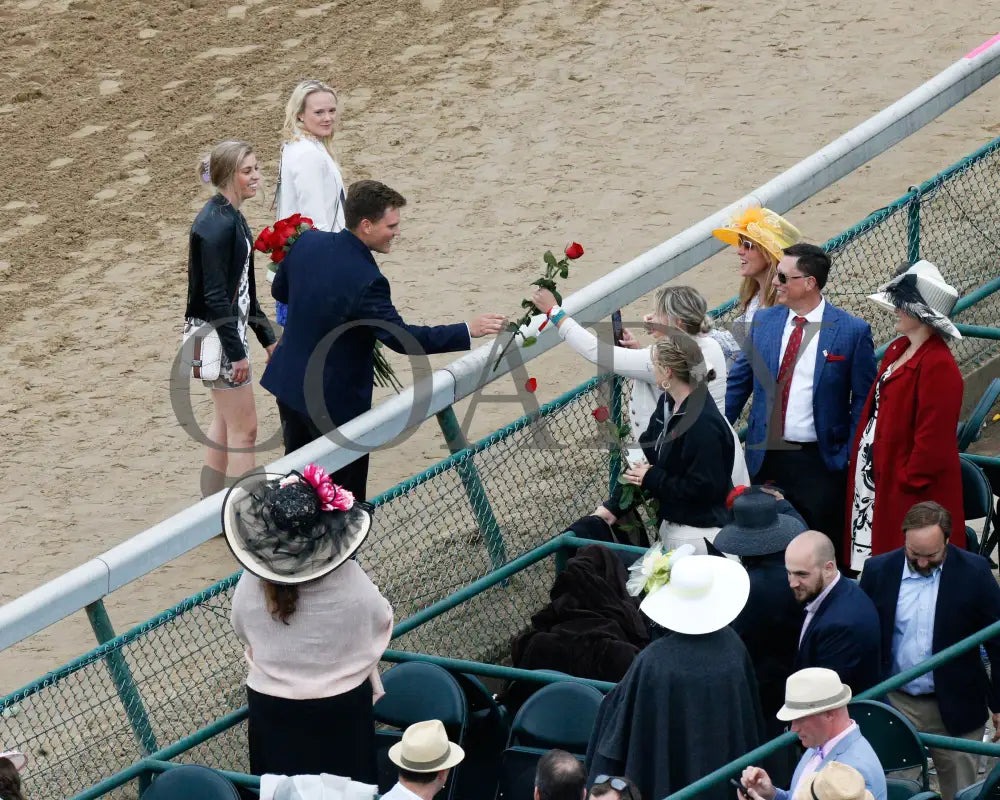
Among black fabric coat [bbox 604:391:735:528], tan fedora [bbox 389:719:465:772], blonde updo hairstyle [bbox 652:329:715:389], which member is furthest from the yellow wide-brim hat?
tan fedora [bbox 389:719:465:772]

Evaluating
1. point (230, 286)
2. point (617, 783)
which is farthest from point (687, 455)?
point (230, 286)

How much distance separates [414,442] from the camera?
949 cm

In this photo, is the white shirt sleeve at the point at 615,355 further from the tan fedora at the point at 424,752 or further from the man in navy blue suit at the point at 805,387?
the tan fedora at the point at 424,752

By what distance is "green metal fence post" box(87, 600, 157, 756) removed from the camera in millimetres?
6730

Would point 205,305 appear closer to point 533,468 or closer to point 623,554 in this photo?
point 533,468

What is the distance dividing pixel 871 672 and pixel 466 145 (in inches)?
287

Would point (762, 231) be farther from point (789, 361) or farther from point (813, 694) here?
point (813, 694)

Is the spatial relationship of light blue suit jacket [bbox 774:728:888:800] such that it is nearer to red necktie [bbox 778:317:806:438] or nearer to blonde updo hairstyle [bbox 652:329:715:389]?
blonde updo hairstyle [bbox 652:329:715:389]

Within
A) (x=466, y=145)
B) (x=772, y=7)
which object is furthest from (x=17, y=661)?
(x=772, y=7)

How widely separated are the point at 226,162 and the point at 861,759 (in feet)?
13.1

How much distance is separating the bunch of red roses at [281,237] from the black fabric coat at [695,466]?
1821mm

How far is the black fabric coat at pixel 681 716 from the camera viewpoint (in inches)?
228

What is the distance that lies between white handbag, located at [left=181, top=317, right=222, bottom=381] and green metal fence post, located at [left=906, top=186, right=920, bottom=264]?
3.19 meters

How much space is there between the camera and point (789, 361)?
24.1ft
